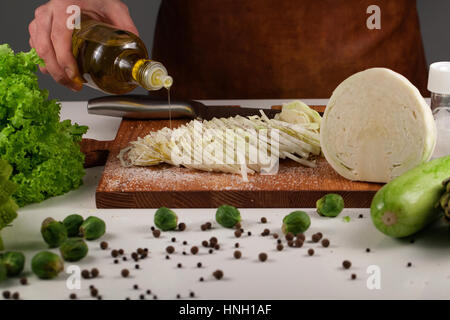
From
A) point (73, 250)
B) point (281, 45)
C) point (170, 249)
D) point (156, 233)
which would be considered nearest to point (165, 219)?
point (156, 233)

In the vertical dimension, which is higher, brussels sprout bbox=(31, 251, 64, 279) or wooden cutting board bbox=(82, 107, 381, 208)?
brussels sprout bbox=(31, 251, 64, 279)

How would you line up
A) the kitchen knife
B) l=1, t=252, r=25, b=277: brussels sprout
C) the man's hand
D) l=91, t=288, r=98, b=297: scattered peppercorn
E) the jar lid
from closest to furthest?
1. l=91, t=288, r=98, b=297: scattered peppercorn
2. l=1, t=252, r=25, b=277: brussels sprout
3. the jar lid
4. the man's hand
5. the kitchen knife

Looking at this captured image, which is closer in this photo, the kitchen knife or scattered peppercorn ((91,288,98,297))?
scattered peppercorn ((91,288,98,297))

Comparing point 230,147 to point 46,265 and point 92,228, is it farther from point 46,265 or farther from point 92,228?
point 46,265

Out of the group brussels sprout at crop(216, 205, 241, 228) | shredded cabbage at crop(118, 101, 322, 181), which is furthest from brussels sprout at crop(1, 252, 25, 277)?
shredded cabbage at crop(118, 101, 322, 181)

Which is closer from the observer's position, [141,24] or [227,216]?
[227,216]

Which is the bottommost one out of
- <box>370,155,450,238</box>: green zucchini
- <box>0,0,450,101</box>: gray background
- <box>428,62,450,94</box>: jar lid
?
<box>0,0,450,101</box>: gray background

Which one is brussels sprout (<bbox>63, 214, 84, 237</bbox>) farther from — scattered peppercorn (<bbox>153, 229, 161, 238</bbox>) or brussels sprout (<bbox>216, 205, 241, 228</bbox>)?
brussels sprout (<bbox>216, 205, 241, 228</bbox>)

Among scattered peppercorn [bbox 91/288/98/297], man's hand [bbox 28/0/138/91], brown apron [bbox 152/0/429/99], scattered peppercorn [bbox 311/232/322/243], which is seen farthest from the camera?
brown apron [bbox 152/0/429/99]
